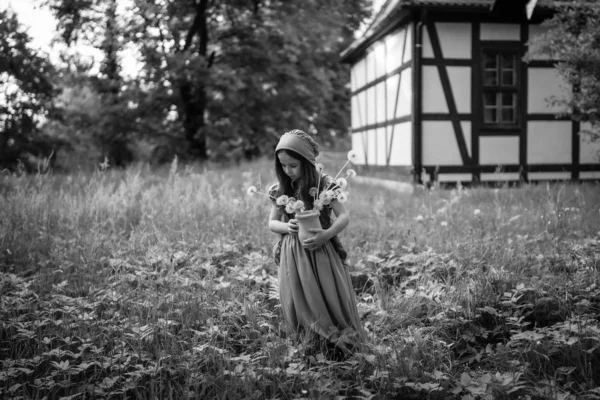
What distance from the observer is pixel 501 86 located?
1070cm

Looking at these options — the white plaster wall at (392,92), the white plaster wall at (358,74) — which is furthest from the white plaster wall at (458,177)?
the white plaster wall at (358,74)

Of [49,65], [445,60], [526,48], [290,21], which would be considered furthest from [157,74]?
[526,48]

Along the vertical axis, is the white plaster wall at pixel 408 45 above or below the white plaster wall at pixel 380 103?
above

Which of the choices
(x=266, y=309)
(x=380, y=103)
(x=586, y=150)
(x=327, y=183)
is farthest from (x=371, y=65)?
(x=327, y=183)

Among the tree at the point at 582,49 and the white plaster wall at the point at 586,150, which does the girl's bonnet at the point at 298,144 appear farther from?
the white plaster wall at the point at 586,150

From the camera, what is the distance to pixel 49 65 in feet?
47.0

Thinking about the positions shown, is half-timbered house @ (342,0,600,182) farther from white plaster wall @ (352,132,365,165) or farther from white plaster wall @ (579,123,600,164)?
white plaster wall @ (352,132,365,165)

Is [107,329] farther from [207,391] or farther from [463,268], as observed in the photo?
[463,268]

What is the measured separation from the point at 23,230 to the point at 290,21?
1274 centimetres

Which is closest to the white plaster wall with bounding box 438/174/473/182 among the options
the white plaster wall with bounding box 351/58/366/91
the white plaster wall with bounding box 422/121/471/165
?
the white plaster wall with bounding box 422/121/471/165

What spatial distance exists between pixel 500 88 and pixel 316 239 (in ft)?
29.5

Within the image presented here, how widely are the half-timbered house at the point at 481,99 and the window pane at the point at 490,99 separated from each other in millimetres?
20

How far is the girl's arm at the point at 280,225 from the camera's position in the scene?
Result: 10.0 ft

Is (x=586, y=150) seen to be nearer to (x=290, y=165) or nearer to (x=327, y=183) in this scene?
(x=327, y=183)
